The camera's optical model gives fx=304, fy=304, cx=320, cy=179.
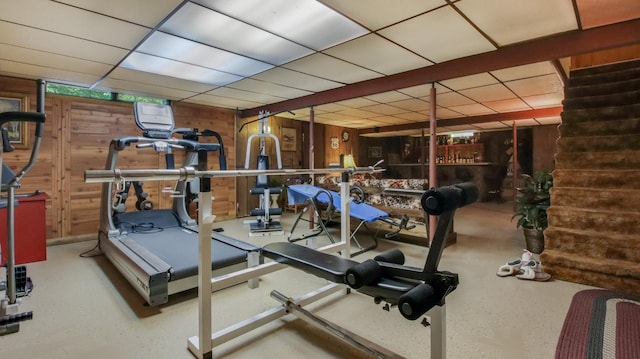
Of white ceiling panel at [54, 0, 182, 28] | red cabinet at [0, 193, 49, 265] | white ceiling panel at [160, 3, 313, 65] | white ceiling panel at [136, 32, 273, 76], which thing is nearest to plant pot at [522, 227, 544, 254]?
white ceiling panel at [160, 3, 313, 65]

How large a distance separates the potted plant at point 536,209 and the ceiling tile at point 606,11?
1892 millimetres

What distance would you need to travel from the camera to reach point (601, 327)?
2084 mm

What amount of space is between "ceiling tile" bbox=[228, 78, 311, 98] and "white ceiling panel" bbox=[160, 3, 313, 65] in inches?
39.5

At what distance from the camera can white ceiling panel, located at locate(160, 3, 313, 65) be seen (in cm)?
242

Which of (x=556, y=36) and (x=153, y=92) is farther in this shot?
(x=153, y=92)

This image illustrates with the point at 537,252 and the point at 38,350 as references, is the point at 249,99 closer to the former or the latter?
the point at 38,350

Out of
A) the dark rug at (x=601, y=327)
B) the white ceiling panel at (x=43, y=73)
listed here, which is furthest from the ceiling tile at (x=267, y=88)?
the dark rug at (x=601, y=327)

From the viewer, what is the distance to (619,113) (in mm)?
3467

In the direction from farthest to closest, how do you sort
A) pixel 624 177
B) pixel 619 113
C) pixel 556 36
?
pixel 619 113
pixel 624 177
pixel 556 36

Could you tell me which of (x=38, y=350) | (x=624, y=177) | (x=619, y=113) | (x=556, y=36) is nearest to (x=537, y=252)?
(x=624, y=177)

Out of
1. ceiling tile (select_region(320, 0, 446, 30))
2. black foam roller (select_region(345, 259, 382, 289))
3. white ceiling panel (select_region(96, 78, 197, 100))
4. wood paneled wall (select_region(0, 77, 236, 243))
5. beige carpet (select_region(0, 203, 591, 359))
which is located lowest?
beige carpet (select_region(0, 203, 591, 359))

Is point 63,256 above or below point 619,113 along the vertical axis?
below

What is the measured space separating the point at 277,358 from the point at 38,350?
1472 mm

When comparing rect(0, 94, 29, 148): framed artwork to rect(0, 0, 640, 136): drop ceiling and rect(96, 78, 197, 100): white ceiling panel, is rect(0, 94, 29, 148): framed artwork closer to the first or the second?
rect(0, 0, 640, 136): drop ceiling
